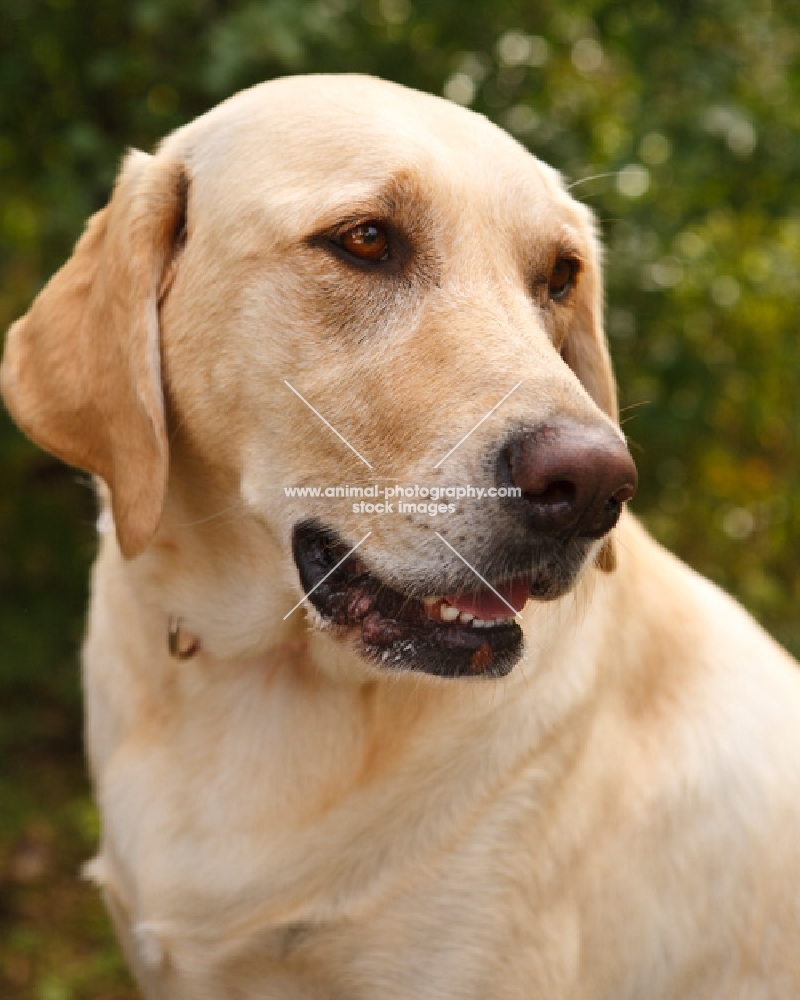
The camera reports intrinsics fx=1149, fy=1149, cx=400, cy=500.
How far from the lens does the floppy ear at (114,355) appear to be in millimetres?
2275

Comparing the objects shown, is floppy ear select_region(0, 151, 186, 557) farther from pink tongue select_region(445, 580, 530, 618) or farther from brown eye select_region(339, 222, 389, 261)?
pink tongue select_region(445, 580, 530, 618)

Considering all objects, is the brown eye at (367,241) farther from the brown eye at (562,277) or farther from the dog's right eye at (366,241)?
the brown eye at (562,277)

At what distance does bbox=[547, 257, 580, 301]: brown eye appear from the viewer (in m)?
2.51

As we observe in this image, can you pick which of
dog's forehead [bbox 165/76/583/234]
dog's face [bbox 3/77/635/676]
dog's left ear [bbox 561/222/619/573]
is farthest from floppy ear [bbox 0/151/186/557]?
dog's left ear [bbox 561/222/619/573]

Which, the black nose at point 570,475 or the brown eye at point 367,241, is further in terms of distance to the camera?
the brown eye at point 367,241

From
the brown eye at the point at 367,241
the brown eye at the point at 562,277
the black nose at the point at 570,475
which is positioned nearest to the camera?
the black nose at the point at 570,475

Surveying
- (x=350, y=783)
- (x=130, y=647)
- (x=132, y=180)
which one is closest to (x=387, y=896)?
(x=350, y=783)

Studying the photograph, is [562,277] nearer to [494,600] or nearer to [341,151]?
[341,151]

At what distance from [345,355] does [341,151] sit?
0.40 metres

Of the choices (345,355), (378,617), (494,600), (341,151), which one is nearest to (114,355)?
(345,355)

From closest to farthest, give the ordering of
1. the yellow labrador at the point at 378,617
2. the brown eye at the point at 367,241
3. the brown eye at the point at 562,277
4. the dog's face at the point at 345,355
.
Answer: the dog's face at the point at 345,355 → the yellow labrador at the point at 378,617 → the brown eye at the point at 367,241 → the brown eye at the point at 562,277

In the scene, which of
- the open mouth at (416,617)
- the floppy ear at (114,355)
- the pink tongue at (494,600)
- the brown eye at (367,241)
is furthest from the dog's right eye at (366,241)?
the pink tongue at (494,600)

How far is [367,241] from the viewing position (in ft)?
7.34

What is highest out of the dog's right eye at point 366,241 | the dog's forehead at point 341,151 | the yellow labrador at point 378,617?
the dog's forehead at point 341,151
